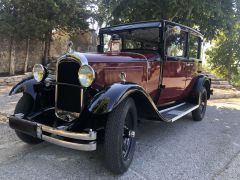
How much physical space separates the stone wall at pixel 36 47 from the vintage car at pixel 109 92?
7.19 metres

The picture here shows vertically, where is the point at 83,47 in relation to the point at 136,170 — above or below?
above

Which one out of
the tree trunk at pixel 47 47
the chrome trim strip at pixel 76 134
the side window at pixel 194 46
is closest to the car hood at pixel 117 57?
the chrome trim strip at pixel 76 134

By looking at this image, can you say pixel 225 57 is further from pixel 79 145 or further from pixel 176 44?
pixel 79 145

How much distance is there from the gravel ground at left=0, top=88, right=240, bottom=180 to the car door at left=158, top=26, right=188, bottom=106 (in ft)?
2.21

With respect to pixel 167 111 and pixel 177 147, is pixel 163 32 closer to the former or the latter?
pixel 167 111

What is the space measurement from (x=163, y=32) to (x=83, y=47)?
10.0m

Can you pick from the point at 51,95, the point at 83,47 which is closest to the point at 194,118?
the point at 51,95

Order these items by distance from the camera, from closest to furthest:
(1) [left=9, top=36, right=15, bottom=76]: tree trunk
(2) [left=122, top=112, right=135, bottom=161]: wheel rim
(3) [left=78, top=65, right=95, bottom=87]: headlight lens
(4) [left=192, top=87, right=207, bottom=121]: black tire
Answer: (3) [left=78, top=65, right=95, bottom=87]: headlight lens → (2) [left=122, top=112, right=135, bottom=161]: wheel rim → (4) [left=192, top=87, right=207, bottom=121]: black tire → (1) [left=9, top=36, right=15, bottom=76]: tree trunk

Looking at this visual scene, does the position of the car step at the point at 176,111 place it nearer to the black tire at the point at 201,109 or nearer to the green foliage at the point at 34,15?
the black tire at the point at 201,109

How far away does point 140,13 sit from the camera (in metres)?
9.47

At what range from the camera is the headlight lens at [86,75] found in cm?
330

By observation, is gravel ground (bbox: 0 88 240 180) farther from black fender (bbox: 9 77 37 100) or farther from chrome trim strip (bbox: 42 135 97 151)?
black fender (bbox: 9 77 37 100)

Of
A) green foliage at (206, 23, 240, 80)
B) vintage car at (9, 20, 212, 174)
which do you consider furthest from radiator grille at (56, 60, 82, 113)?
green foliage at (206, 23, 240, 80)

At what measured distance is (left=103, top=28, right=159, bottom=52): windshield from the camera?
4852mm
